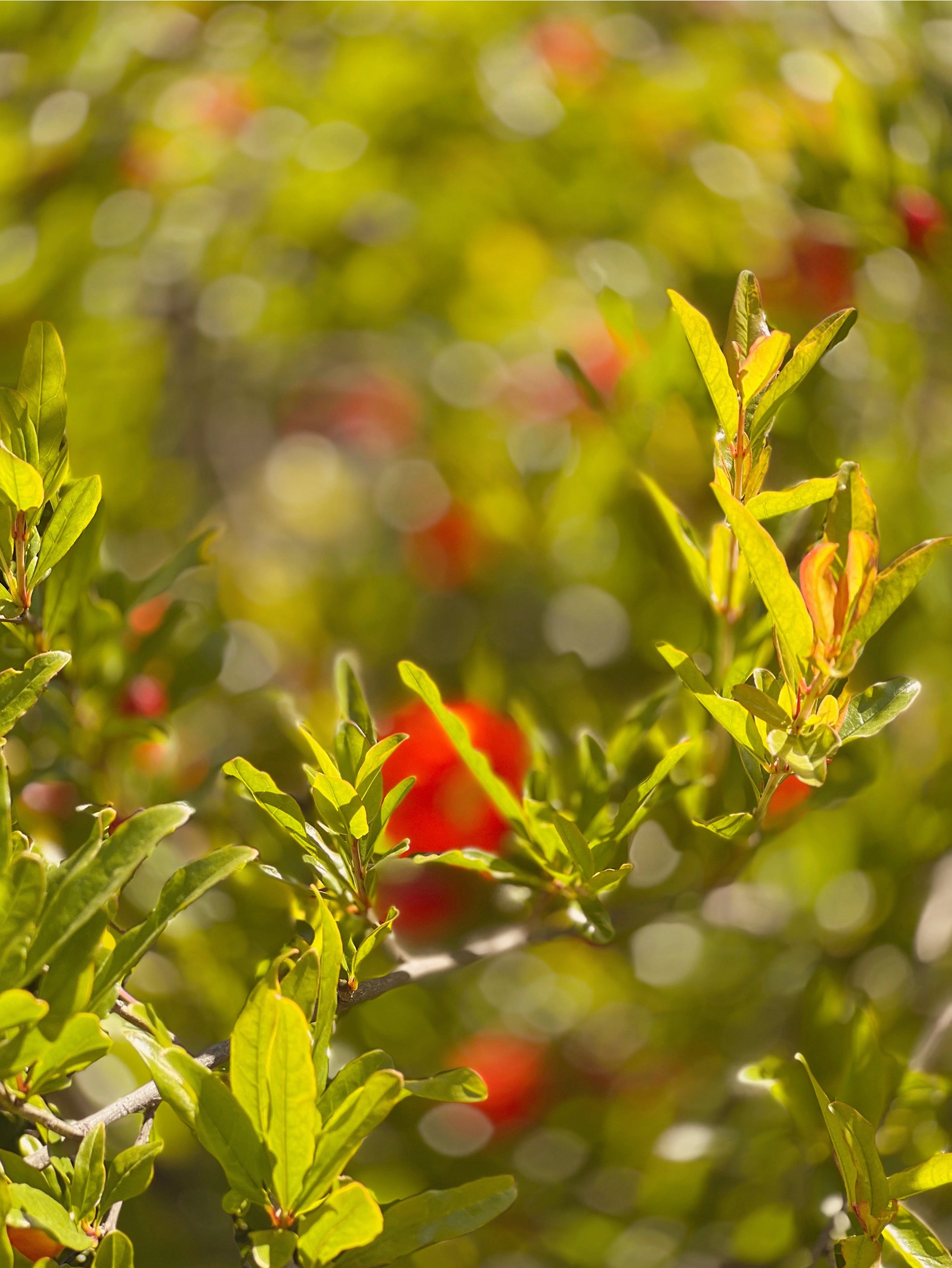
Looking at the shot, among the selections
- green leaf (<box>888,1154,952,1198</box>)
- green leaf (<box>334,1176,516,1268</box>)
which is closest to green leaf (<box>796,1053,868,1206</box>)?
green leaf (<box>888,1154,952,1198</box>)

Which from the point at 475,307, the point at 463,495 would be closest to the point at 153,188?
the point at 475,307

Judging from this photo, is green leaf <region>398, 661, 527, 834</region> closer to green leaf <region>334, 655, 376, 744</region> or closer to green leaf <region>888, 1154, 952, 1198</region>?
green leaf <region>334, 655, 376, 744</region>

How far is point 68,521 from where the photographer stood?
1.25 feet

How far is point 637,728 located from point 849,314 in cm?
23

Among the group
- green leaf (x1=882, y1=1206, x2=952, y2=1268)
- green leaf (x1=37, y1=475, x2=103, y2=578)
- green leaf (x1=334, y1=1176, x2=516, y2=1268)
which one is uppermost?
green leaf (x1=37, y1=475, x2=103, y2=578)

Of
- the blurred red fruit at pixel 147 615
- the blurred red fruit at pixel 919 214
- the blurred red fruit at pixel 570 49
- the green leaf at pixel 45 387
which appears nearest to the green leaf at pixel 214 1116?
the green leaf at pixel 45 387

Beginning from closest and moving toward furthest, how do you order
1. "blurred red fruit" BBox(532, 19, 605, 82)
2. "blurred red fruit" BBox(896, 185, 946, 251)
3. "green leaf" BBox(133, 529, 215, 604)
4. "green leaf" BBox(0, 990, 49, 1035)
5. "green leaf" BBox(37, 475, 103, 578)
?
1. "green leaf" BBox(0, 990, 49, 1035)
2. "green leaf" BBox(37, 475, 103, 578)
3. "green leaf" BBox(133, 529, 215, 604)
4. "blurred red fruit" BBox(896, 185, 946, 251)
5. "blurred red fruit" BBox(532, 19, 605, 82)

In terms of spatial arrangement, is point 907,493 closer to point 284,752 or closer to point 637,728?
point 637,728

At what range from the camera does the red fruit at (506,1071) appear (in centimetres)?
74

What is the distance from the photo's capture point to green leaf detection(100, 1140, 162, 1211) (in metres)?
0.33

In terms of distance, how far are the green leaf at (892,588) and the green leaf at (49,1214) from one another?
0.32m

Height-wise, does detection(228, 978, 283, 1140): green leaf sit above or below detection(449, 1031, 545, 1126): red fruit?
above

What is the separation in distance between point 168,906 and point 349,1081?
0.27 ft

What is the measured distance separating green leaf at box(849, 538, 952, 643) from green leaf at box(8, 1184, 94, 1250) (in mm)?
317
